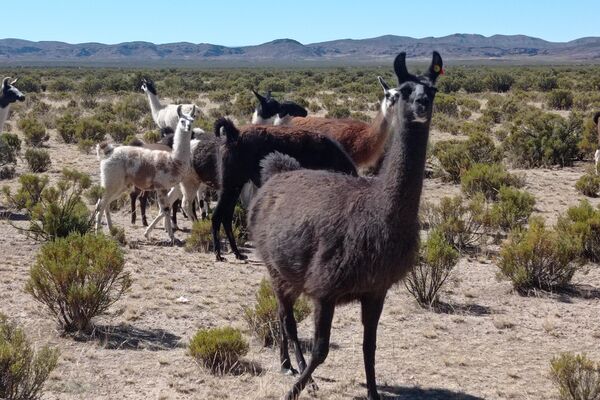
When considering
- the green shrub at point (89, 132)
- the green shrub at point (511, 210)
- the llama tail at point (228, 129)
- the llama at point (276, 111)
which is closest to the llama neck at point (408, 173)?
the llama tail at point (228, 129)

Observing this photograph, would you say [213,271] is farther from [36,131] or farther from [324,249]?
[36,131]

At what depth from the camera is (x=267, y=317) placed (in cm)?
624

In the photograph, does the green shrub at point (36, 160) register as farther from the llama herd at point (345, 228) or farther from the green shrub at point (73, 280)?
the llama herd at point (345, 228)

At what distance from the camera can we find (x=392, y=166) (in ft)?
15.2

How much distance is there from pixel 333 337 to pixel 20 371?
9.17 ft

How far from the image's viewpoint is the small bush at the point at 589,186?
13.1 meters

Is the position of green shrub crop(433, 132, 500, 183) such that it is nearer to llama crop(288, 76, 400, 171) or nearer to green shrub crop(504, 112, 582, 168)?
green shrub crop(504, 112, 582, 168)

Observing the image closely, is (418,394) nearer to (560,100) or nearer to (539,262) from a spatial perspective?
(539,262)

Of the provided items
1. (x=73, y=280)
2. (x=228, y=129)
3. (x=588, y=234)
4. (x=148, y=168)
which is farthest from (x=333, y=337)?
(x=148, y=168)

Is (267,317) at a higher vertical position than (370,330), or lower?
lower

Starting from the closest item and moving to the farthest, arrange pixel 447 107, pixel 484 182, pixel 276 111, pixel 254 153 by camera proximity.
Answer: pixel 254 153
pixel 276 111
pixel 484 182
pixel 447 107

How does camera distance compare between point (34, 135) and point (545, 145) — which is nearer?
point (545, 145)

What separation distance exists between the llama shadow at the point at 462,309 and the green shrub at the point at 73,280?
322 cm

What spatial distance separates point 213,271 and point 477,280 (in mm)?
3107
